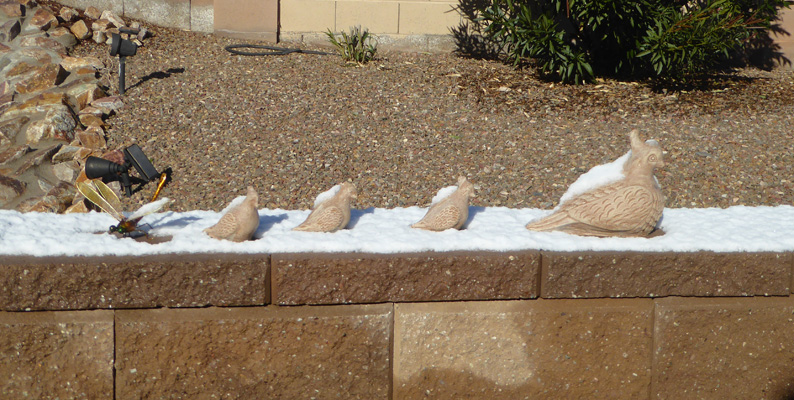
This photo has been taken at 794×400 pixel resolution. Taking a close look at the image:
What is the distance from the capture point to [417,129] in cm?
506

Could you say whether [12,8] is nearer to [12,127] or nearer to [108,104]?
[12,127]

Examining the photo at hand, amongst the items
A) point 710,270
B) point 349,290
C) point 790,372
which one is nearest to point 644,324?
point 710,270

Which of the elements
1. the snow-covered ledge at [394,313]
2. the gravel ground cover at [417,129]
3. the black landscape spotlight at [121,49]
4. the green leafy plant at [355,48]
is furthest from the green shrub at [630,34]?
the snow-covered ledge at [394,313]

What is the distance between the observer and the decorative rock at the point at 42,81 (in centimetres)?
569

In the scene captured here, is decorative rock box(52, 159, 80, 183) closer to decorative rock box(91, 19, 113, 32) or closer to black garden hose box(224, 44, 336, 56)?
black garden hose box(224, 44, 336, 56)

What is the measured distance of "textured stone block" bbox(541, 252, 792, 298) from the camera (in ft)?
7.07

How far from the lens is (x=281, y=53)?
21.4ft

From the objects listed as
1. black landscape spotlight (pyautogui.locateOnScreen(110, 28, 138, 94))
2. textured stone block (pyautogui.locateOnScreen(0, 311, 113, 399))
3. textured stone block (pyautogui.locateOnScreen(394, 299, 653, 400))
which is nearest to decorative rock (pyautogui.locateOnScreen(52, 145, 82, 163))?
black landscape spotlight (pyautogui.locateOnScreen(110, 28, 138, 94))

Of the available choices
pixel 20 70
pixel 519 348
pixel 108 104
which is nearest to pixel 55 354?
pixel 519 348

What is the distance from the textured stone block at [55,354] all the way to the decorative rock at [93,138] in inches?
119

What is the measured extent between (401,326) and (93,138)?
3633 millimetres

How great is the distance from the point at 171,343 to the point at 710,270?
188cm

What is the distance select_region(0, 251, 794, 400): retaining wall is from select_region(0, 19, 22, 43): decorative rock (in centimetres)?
550

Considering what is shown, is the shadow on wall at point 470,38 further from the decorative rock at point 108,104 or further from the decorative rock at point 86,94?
the decorative rock at point 86,94
